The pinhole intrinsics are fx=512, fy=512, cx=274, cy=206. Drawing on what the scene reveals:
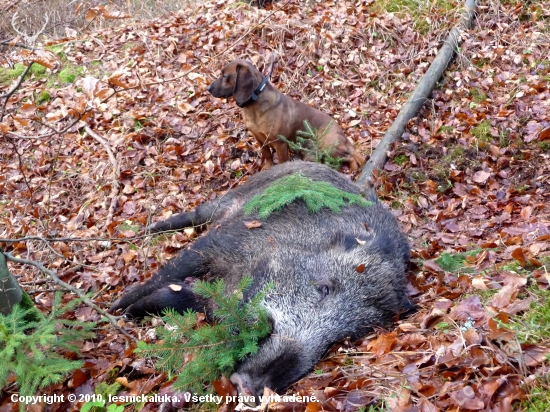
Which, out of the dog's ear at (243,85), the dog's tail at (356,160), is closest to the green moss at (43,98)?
the dog's ear at (243,85)

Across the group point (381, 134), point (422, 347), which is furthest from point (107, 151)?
point (422, 347)

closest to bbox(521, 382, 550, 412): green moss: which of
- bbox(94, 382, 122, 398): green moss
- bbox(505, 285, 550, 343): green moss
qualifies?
bbox(505, 285, 550, 343): green moss

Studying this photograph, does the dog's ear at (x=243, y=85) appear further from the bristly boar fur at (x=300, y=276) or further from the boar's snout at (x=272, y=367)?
the boar's snout at (x=272, y=367)

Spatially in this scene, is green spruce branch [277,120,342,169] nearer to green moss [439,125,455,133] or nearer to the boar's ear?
green moss [439,125,455,133]

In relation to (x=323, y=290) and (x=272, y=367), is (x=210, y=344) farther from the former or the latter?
(x=323, y=290)

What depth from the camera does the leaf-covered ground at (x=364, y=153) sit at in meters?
2.95

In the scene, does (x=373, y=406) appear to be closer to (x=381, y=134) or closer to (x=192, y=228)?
(x=192, y=228)

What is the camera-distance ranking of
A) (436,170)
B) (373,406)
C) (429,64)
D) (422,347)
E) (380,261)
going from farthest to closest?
(429,64) < (436,170) < (380,261) < (422,347) < (373,406)

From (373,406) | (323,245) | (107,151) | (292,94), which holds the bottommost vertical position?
(107,151)

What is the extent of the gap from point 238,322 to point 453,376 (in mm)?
1265

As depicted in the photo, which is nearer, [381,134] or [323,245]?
[323,245]

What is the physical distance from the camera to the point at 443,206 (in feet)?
18.7

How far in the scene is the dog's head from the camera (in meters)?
6.39

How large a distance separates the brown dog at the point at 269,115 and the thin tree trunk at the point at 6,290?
3.55 metres
